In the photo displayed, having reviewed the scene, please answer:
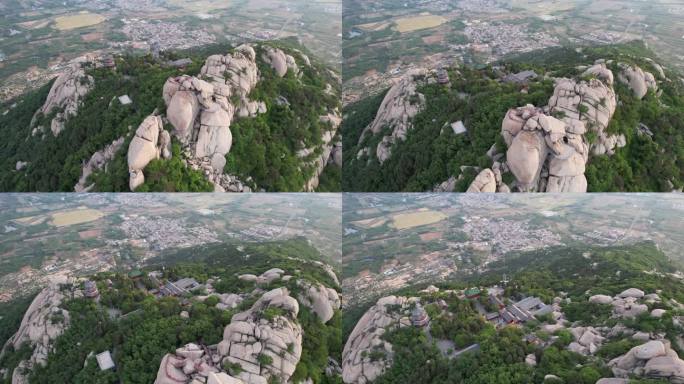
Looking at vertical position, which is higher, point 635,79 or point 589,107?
point 635,79

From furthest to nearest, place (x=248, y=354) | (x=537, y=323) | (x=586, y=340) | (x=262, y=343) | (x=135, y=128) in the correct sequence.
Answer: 1. (x=135, y=128)
2. (x=537, y=323)
3. (x=262, y=343)
4. (x=248, y=354)
5. (x=586, y=340)

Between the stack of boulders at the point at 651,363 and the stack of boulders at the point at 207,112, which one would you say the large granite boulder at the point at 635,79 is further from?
the stack of boulders at the point at 207,112

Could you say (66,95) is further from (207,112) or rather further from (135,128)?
(207,112)

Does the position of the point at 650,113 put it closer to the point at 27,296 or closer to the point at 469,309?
the point at 469,309

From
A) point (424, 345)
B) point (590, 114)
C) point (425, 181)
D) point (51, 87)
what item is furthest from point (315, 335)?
point (51, 87)

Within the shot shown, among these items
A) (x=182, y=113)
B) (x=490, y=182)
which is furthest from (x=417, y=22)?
(x=182, y=113)

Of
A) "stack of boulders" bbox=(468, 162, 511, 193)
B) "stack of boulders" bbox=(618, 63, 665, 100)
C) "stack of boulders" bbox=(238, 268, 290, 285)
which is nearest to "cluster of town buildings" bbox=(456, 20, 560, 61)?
"stack of boulders" bbox=(618, 63, 665, 100)

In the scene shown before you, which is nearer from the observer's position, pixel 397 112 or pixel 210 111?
pixel 210 111

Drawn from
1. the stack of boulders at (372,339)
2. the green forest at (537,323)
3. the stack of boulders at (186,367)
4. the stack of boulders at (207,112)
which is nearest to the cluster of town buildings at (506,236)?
the green forest at (537,323)
